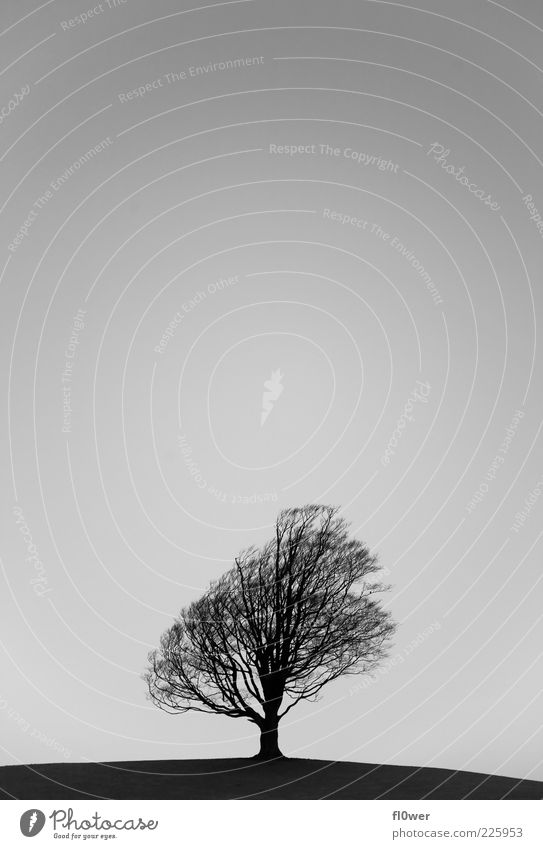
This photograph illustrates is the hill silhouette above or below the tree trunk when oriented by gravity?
below

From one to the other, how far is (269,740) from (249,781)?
0.85 meters

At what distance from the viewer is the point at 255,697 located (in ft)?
31.2

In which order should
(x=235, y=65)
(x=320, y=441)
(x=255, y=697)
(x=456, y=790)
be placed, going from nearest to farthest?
(x=456, y=790), (x=255, y=697), (x=235, y=65), (x=320, y=441)

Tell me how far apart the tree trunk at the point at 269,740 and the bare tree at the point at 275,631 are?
1 cm

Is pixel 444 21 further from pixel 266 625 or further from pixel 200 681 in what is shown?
pixel 200 681

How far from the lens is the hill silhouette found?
7977 millimetres

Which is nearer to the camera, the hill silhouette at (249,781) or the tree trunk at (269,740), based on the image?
the hill silhouette at (249,781)

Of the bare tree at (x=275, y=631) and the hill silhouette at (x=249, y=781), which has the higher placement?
the bare tree at (x=275, y=631)

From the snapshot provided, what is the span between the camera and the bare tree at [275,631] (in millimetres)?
9562

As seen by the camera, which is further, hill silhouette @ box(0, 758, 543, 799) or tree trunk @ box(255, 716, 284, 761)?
tree trunk @ box(255, 716, 284, 761)

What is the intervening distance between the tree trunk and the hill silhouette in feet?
0.40

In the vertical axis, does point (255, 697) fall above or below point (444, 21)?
below

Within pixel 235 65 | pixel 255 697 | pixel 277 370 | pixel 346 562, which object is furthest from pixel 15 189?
pixel 255 697
